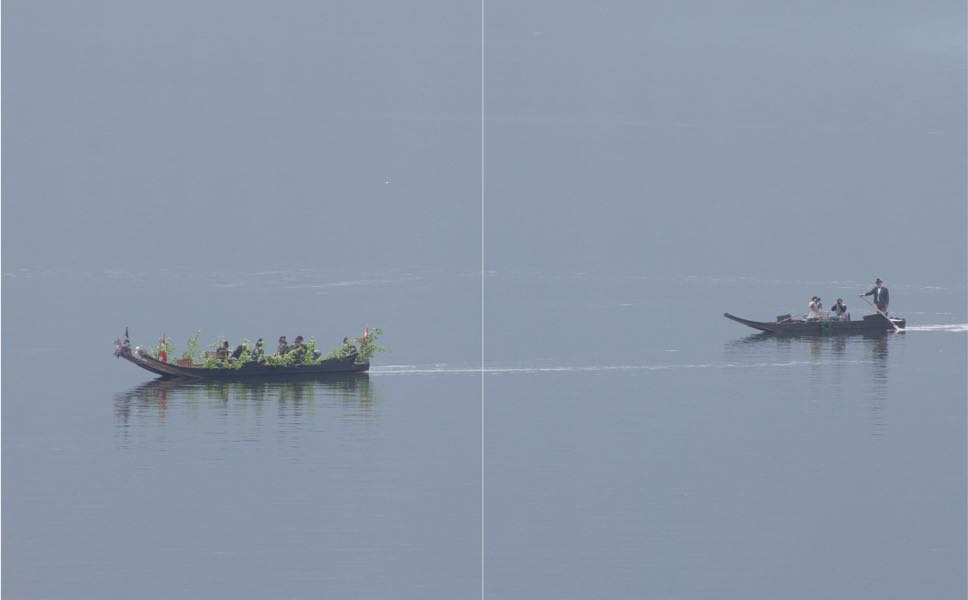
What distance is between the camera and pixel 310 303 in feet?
189

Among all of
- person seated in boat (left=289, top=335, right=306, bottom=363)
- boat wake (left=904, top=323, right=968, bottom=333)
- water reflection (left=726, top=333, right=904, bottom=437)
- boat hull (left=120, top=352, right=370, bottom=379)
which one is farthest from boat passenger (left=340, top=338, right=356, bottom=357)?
boat wake (left=904, top=323, right=968, bottom=333)

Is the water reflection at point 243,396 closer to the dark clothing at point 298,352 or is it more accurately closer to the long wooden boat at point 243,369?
the long wooden boat at point 243,369

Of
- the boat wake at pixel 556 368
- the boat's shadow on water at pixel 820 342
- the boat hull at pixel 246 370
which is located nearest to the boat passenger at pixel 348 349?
the boat hull at pixel 246 370

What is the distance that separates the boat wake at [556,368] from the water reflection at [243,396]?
211cm

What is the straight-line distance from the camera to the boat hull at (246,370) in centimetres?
4131

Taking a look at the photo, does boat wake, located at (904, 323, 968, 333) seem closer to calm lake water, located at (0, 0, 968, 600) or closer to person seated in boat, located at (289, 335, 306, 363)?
calm lake water, located at (0, 0, 968, 600)

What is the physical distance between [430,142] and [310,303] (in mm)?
41380

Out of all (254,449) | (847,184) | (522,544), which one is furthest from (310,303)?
(847,184)

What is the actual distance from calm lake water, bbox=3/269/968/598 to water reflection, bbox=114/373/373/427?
0.10 metres

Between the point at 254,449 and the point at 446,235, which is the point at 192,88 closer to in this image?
the point at 446,235

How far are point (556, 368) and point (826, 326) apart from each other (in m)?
7.69

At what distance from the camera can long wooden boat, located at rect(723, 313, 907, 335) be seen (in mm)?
48750

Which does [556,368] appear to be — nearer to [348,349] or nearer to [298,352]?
[348,349]

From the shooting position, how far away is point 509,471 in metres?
34.3
